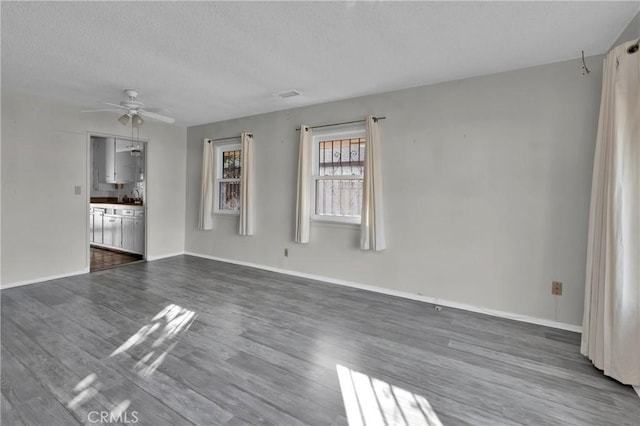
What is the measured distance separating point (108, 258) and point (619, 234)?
6.82 meters

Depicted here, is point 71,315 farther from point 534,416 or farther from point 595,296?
point 595,296

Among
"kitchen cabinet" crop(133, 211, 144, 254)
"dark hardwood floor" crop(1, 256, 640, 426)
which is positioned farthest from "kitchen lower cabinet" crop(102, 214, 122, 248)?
"dark hardwood floor" crop(1, 256, 640, 426)

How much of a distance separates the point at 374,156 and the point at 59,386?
3380mm

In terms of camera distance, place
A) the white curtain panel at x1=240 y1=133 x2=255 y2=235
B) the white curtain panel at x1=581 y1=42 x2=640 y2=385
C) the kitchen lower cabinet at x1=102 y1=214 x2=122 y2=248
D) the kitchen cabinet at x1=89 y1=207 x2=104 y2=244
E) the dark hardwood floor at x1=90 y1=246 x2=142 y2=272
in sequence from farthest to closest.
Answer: the kitchen cabinet at x1=89 y1=207 x2=104 y2=244 → the kitchen lower cabinet at x1=102 y1=214 x2=122 y2=248 → the dark hardwood floor at x1=90 y1=246 x2=142 y2=272 → the white curtain panel at x1=240 y1=133 x2=255 y2=235 → the white curtain panel at x1=581 y1=42 x2=640 y2=385

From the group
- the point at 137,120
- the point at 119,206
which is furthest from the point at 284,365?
the point at 119,206

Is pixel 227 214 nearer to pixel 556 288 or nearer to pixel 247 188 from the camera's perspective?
pixel 247 188

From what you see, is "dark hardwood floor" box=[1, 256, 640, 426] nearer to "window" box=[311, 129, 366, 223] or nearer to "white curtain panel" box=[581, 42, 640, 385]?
"white curtain panel" box=[581, 42, 640, 385]

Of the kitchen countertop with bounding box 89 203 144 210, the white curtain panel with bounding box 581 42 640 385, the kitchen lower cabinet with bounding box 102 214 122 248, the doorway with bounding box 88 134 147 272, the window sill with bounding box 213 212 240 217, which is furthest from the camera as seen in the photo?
the kitchen lower cabinet with bounding box 102 214 122 248

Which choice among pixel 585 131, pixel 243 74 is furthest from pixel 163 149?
pixel 585 131

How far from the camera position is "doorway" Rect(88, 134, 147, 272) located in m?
5.43

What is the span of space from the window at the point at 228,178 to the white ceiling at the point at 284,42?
1735mm

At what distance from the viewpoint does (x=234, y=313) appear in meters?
3.03

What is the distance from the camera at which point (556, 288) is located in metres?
2.81

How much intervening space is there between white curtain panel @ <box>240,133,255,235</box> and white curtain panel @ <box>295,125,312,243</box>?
937 mm
